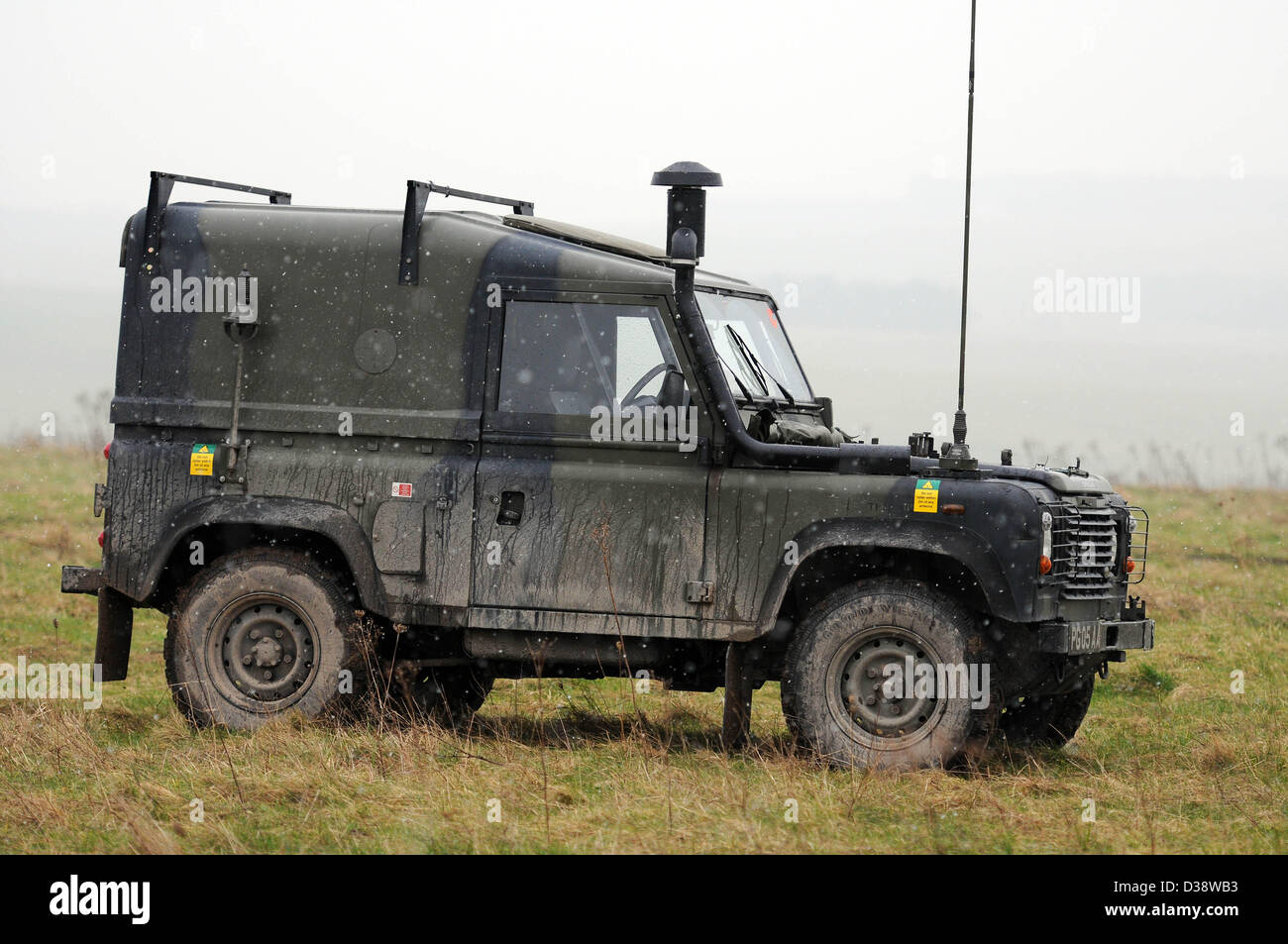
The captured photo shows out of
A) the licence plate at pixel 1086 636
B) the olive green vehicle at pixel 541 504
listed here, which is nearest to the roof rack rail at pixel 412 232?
the olive green vehicle at pixel 541 504

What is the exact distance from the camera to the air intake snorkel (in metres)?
8.45

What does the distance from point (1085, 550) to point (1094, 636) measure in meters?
0.45

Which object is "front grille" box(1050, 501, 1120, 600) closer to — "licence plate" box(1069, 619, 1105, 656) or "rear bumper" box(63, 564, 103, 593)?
"licence plate" box(1069, 619, 1105, 656)

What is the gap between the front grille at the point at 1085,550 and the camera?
8.34 m

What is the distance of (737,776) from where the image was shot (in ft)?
25.6

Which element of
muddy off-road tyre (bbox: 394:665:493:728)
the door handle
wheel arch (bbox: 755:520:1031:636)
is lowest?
muddy off-road tyre (bbox: 394:665:493:728)

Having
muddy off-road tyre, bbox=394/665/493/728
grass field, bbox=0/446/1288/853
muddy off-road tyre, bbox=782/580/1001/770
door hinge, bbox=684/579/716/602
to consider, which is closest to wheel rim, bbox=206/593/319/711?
grass field, bbox=0/446/1288/853

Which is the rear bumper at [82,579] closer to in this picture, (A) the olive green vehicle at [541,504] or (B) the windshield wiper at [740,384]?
(A) the olive green vehicle at [541,504]

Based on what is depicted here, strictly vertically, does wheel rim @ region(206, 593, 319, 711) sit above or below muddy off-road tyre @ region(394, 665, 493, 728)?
above

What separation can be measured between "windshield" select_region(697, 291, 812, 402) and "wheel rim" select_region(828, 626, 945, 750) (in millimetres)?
1525

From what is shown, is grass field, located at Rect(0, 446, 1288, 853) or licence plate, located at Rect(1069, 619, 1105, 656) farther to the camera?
licence plate, located at Rect(1069, 619, 1105, 656)

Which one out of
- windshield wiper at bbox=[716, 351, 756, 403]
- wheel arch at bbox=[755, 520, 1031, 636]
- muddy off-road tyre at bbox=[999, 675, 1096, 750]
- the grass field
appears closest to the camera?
the grass field

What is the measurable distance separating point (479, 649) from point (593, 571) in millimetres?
782
